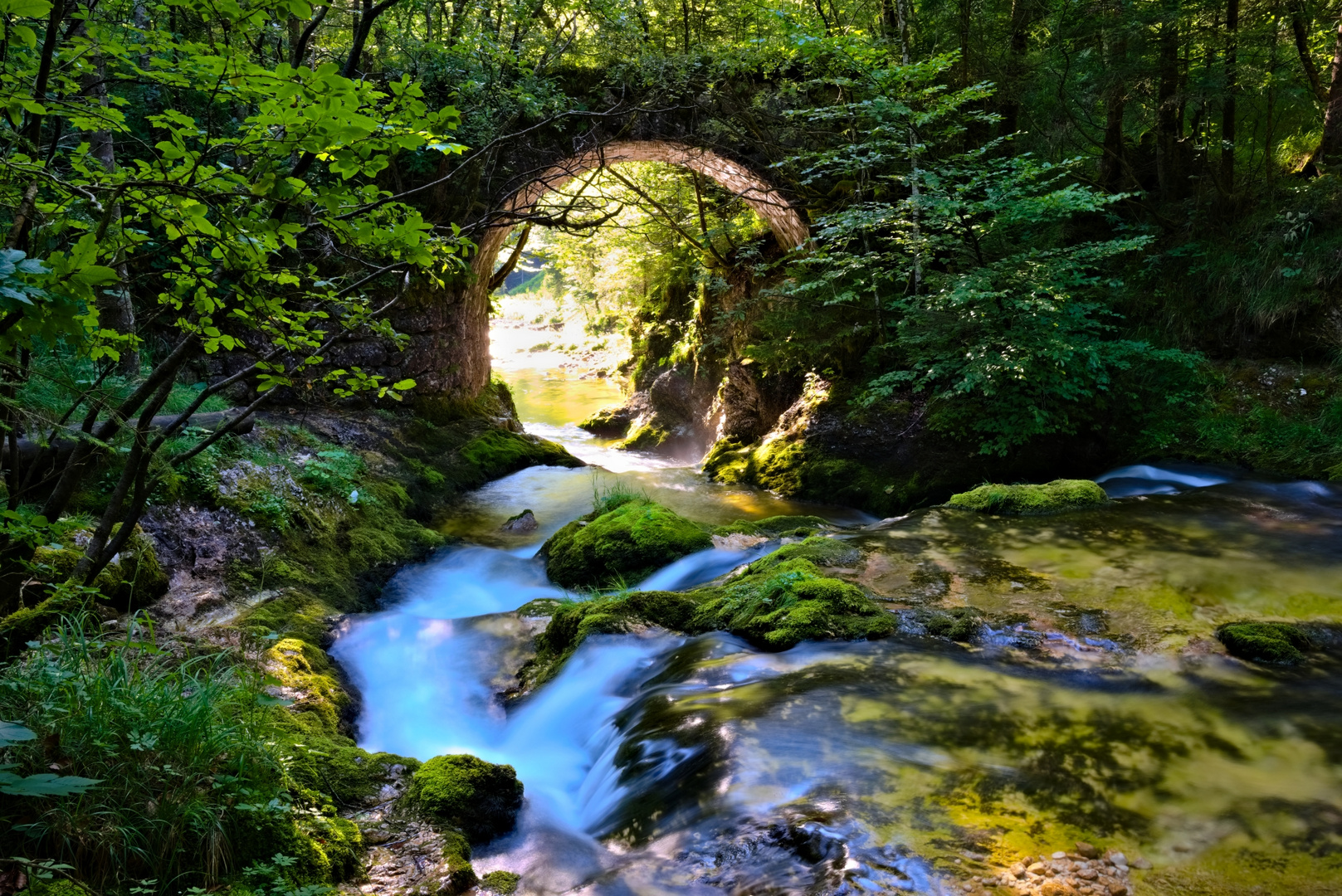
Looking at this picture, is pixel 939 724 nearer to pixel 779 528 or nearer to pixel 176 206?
pixel 176 206

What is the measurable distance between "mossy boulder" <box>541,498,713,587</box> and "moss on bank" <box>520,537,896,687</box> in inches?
51.1

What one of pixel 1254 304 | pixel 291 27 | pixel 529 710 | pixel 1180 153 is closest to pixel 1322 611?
pixel 529 710

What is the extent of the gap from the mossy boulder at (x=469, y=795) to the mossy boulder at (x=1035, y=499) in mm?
5641

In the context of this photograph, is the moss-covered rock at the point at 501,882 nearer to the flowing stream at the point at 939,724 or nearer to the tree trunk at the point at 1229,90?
the flowing stream at the point at 939,724

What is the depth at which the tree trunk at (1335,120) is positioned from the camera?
8820mm

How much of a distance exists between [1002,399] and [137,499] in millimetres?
8810

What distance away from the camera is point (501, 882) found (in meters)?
2.99

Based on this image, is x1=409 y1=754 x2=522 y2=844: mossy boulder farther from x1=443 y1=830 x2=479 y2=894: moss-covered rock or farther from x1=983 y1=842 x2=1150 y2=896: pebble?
x1=983 y1=842 x2=1150 y2=896: pebble

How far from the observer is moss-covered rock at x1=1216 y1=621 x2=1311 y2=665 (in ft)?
13.5

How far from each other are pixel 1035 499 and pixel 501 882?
6340 mm

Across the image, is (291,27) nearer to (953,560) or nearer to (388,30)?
(388,30)

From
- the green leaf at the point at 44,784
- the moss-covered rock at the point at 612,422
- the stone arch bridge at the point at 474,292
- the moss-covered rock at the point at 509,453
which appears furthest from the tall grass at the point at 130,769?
the moss-covered rock at the point at 612,422

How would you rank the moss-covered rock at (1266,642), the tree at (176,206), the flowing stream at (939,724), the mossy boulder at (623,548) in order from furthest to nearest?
the mossy boulder at (623,548) → the moss-covered rock at (1266,642) → the flowing stream at (939,724) → the tree at (176,206)

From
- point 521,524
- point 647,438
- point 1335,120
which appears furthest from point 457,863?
point 647,438
